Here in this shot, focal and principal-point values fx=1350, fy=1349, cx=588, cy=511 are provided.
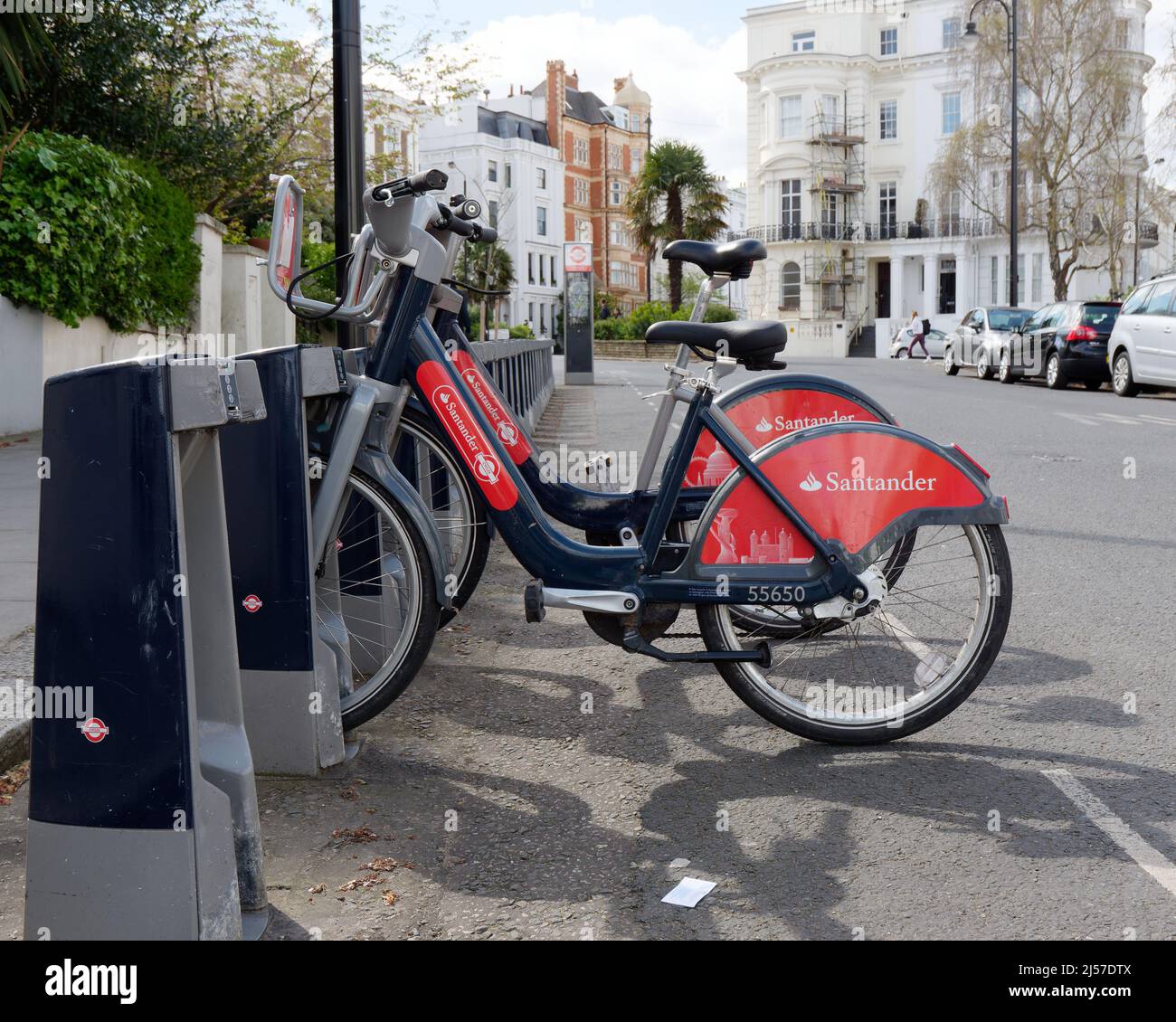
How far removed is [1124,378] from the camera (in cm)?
2175

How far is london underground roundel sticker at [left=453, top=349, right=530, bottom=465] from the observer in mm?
4520

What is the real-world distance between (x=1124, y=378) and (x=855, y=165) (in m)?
49.0

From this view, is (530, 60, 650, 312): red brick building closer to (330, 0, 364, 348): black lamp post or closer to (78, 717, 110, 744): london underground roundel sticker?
(330, 0, 364, 348): black lamp post

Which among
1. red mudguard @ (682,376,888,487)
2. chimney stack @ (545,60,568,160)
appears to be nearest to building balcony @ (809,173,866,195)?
chimney stack @ (545,60,568,160)

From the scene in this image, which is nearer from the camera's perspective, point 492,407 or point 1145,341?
point 492,407

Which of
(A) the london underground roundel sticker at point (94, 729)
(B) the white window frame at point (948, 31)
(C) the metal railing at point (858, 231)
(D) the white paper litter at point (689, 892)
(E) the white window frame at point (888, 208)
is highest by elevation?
(B) the white window frame at point (948, 31)

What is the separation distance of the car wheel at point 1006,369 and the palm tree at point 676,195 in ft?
120

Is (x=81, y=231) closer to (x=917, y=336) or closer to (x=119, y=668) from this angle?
(x=119, y=668)

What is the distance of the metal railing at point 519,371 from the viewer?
28.0 feet

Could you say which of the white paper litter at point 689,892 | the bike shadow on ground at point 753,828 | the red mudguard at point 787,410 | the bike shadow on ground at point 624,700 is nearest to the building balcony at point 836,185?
the red mudguard at point 787,410

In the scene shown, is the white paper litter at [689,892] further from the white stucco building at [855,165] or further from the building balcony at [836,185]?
the building balcony at [836,185]

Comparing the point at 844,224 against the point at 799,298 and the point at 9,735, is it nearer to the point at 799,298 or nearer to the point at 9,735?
the point at 799,298

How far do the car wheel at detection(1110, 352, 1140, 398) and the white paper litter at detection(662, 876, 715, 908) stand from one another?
2026 centimetres

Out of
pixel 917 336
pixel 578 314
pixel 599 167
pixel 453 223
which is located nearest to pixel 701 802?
pixel 453 223
